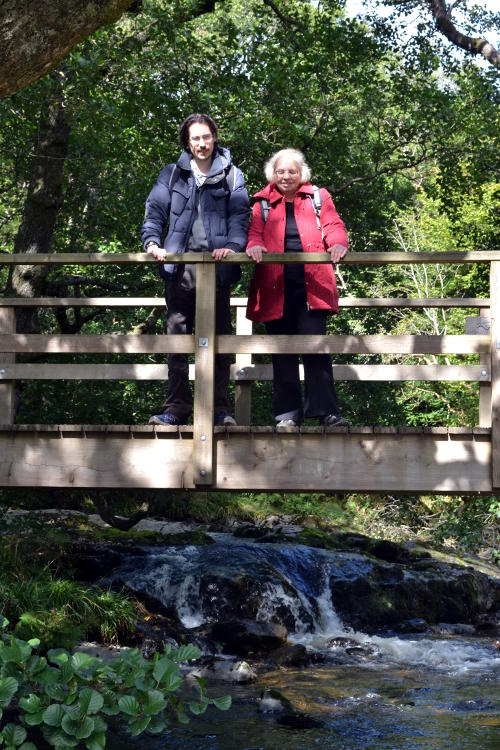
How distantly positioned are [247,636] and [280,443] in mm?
4348

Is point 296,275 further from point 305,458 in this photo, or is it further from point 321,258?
point 305,458

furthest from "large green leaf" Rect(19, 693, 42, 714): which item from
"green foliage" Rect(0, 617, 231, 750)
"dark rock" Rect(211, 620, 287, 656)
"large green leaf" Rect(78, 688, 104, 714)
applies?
"dark rock" Rect(211, 620, 287, 656)

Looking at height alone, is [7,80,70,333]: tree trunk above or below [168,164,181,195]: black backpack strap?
above

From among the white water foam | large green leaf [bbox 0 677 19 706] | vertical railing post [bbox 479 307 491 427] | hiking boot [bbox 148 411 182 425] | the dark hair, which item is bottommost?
the white water foam

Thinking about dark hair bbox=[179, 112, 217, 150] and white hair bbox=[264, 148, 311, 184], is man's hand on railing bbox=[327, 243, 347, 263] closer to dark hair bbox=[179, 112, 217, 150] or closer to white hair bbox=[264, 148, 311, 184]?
white hair bbox=[264, 148, 311, 184]

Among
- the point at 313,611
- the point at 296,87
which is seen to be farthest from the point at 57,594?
the point at 296,87

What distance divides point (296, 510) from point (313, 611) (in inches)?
233

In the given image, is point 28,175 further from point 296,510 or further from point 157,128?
point 296,510

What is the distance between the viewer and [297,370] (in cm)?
655

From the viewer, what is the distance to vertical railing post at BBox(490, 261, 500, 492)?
625cm

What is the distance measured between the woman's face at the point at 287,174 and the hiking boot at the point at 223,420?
1.50 meters

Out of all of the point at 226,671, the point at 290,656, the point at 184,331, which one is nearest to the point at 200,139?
the point at 184,331

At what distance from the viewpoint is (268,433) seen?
6441 mm

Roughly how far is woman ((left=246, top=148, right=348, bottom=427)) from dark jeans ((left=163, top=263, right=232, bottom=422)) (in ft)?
0.69
